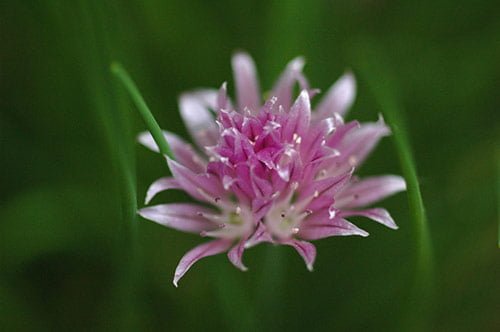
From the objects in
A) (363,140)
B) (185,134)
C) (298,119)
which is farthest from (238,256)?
(185,134)

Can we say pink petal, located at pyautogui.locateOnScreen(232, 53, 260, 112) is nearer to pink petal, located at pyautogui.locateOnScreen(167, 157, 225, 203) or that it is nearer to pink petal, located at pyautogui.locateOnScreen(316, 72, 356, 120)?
pink petal, located at pyautogui.locateOnScreen(316, 72, 356, 120)

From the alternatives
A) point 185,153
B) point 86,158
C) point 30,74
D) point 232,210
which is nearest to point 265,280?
point 232,210

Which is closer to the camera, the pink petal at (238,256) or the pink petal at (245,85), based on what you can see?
the pink petal at (238,256)

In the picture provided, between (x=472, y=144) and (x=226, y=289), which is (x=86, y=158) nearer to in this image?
(x=226, y=289)

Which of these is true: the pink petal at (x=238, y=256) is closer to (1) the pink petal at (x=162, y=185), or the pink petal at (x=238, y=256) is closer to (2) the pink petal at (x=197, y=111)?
(1) the pink petal at (x=162, y=185)

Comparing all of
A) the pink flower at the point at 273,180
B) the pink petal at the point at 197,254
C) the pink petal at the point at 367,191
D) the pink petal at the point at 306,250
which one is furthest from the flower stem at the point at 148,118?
the pink petal at the point at 367,191

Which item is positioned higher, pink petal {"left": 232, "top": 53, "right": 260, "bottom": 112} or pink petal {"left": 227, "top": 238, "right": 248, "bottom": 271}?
pink petal {"left": 232, "top": 53, "right": 260, "bottom": 112}

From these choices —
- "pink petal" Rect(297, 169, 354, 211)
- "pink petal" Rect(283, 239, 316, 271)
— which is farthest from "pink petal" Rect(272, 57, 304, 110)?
"pink petal" Rect(283, 239, 316, 271)

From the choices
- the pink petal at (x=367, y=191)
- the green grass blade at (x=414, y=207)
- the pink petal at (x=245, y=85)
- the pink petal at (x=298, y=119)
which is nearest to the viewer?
the green grass blade at (x=414, y=207)
